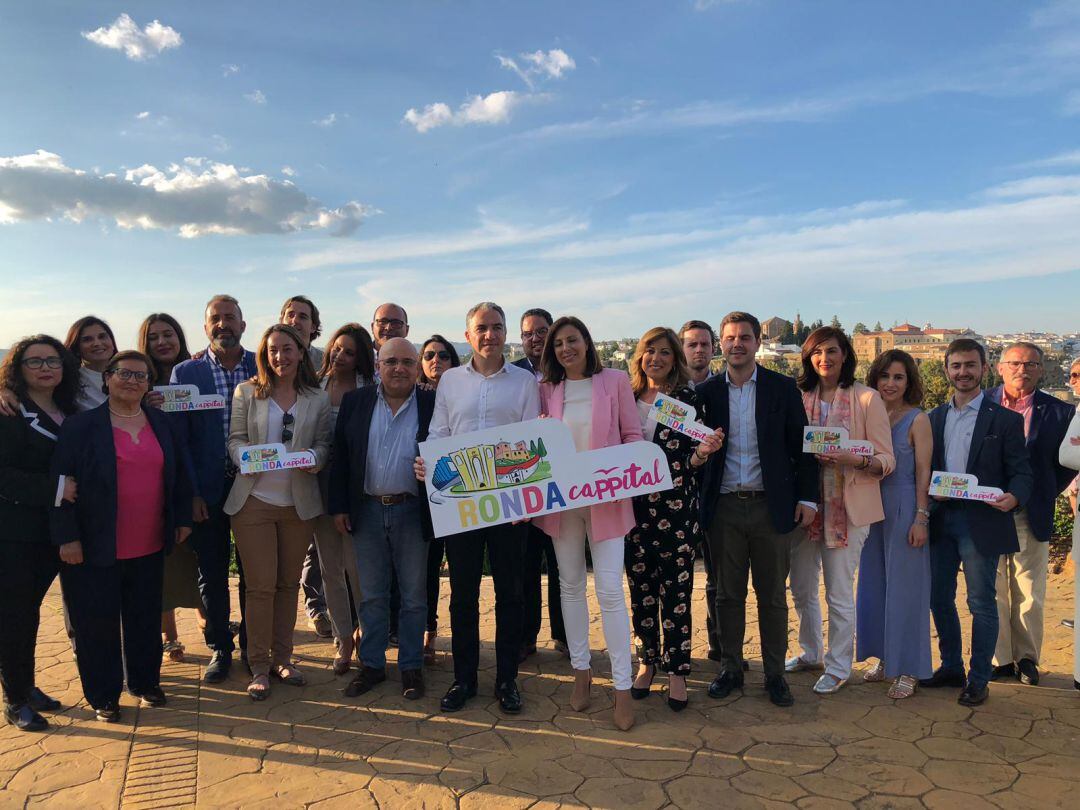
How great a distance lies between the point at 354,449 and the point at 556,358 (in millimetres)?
1420

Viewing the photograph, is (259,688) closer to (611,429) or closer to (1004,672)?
(611,429)

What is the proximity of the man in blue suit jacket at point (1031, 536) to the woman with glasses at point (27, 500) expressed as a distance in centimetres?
607

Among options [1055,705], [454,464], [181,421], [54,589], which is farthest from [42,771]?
[1055,705]

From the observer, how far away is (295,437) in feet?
14.8

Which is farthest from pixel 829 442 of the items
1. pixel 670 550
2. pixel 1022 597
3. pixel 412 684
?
pixel 412 684

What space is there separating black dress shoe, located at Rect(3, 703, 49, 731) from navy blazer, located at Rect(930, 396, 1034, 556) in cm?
585

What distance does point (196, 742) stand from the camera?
4062 mm

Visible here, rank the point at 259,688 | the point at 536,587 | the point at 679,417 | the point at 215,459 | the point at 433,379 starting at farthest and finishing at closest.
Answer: the point at 433,379, the point at 536,587, the point at 215,459, the point at 259,688, the point at 679,417

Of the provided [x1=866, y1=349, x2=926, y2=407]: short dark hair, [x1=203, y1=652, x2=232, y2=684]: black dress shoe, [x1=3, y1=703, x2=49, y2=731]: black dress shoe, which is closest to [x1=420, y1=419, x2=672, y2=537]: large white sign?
[x1=866, y1=349, x2=926, y2=407]: short dark hair

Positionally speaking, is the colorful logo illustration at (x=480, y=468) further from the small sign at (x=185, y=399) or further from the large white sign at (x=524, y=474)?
the small sign at (x=185, y=399)

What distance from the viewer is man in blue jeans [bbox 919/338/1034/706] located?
4324mm

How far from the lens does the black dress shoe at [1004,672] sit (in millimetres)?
4789

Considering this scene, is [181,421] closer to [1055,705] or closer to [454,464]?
[454,464]

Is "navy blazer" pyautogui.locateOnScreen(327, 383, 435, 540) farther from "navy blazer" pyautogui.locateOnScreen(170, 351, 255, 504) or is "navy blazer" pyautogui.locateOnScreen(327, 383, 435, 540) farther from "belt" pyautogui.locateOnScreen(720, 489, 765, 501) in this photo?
"belt" pyautogui.locateOnScreen(720, 489, 765, 501)
